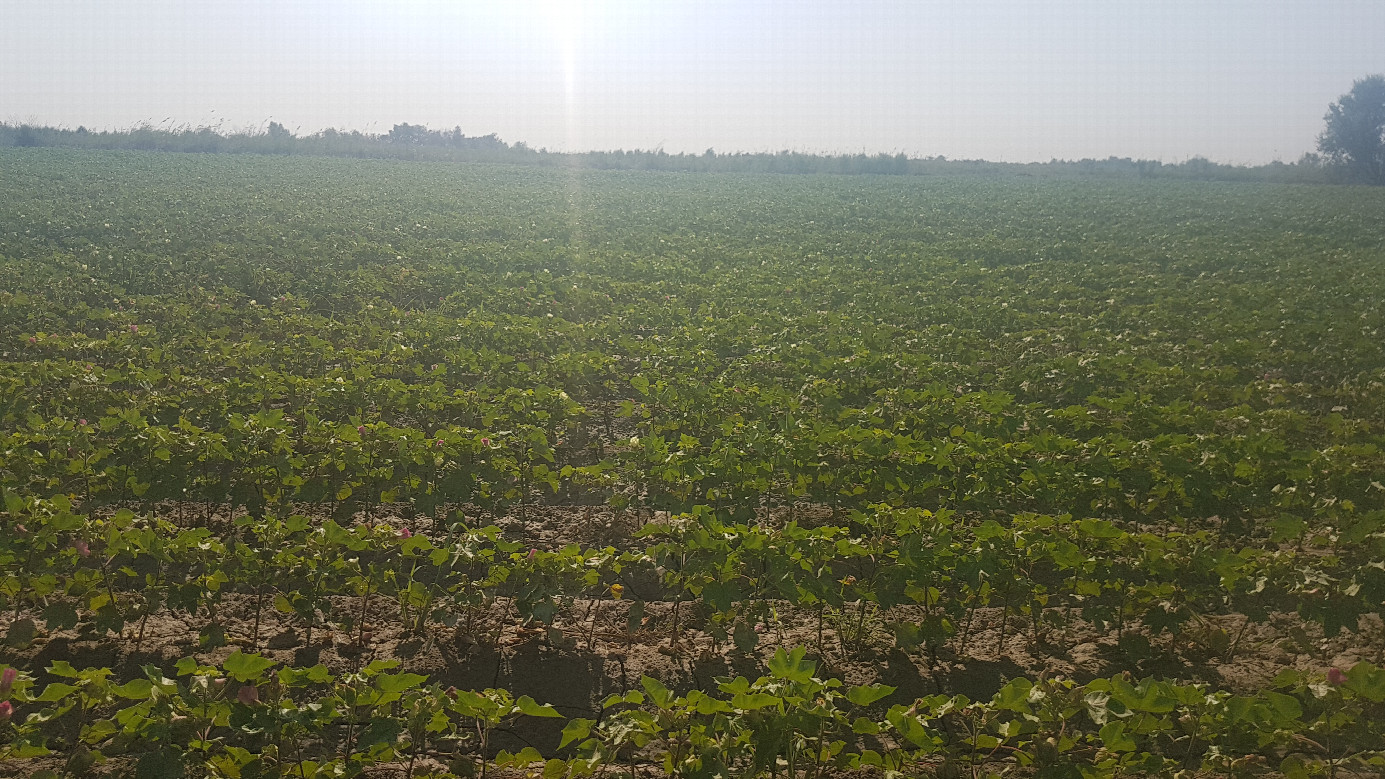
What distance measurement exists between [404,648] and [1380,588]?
4.78 meters

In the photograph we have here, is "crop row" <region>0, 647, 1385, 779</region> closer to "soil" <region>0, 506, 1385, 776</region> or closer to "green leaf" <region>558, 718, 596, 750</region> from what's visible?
"green leaf" <region>558, 718, 596, 750</region>

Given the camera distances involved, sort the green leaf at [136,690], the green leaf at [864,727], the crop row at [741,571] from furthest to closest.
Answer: the crop row at [741,571] → the green leaf at [864,727] → the green leaf at [136,690]

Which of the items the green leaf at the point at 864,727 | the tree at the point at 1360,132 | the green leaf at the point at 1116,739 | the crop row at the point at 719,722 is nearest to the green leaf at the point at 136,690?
the crop row at the point at 719,722

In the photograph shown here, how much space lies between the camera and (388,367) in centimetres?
893

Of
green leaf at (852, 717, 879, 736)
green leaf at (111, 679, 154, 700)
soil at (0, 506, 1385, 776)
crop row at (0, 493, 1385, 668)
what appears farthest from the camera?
soil at (0, 506, 1385, 776)

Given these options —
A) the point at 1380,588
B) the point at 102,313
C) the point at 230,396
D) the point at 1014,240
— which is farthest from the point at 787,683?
the point at 1014,240

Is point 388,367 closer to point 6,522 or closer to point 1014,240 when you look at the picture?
point 6,522

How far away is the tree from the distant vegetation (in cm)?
136

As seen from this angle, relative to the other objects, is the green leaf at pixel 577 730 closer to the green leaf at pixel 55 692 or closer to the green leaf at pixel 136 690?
the green leaf at pixel 136 690

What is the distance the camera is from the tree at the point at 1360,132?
222 ft

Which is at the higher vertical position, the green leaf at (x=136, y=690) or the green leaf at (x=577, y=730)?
the green leaf at (x=136, y=690)

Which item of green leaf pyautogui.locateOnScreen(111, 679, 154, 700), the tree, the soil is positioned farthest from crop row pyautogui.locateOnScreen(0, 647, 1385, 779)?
the tree

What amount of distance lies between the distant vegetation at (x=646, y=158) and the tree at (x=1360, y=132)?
4.45 feet

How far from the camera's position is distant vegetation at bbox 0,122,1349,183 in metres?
63.5
